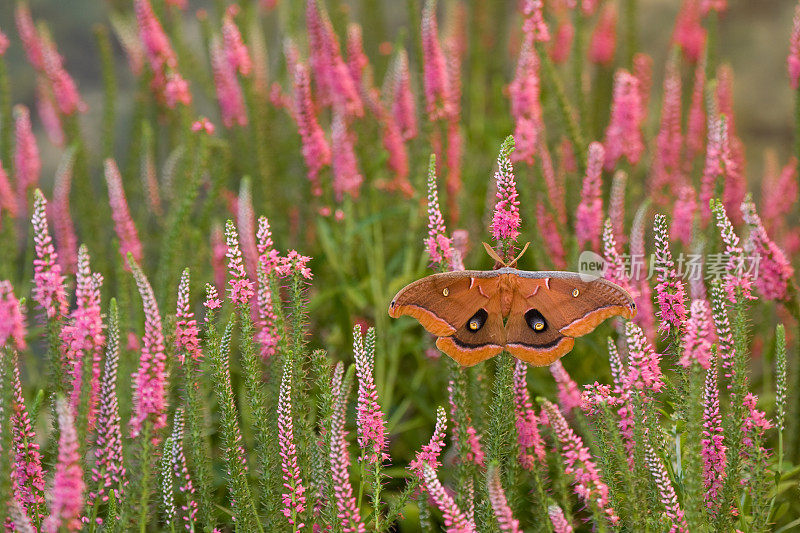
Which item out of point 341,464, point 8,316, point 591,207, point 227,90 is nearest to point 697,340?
point 341,464

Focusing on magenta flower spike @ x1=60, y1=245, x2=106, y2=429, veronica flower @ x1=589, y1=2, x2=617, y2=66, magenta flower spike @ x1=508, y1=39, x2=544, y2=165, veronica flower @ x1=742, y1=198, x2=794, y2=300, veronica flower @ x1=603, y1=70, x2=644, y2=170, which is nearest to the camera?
magenta flower spike @ x1=60, y1=245, x2=106, y2=429

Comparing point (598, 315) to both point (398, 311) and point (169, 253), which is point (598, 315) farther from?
point (169, 253)

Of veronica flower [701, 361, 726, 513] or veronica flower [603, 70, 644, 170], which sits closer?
veronica flower [701, 361, 726, 513]

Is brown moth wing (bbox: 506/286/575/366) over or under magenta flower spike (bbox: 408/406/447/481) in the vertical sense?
over

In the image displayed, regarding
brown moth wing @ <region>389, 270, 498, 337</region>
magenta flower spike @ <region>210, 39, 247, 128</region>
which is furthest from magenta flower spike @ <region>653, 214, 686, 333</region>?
magenta flower spike @ <region>210, 39, 247, 128</region>

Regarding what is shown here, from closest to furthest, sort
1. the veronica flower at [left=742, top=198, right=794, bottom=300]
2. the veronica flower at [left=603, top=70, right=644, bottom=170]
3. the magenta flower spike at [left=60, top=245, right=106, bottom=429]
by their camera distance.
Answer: the magenta flower spike at [left=60, top=245, right=106, bottom=429] < the veronica flower at [left=742, top=198, right=794, bottom=300] < the veronica flower at [left=603, top=70, right=644, bottom=170]

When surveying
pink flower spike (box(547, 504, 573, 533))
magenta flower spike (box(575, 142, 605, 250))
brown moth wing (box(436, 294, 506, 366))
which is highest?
magenta flower spike (box(575, 142, 605, 250))

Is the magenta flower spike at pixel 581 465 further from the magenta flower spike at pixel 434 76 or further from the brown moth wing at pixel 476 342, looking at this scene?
the magenta flower spike at pixel 434 76

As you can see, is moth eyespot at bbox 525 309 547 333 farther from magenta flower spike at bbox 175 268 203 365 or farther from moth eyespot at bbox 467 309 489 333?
magenta flower spike at bbox 175 268 203 365
